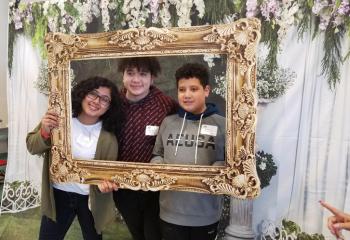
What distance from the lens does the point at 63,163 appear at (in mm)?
1441

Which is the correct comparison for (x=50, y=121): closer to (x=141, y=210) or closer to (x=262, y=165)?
(x=141, y=210)

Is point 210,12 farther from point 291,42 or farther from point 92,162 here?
point 92,162

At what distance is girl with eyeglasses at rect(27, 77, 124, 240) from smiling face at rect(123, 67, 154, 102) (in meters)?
0.07

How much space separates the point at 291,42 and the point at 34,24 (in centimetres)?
146

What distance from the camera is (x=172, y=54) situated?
1290 millimetres

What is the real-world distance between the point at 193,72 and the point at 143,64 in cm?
22

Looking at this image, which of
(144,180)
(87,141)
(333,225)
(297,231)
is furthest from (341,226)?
(87,141)

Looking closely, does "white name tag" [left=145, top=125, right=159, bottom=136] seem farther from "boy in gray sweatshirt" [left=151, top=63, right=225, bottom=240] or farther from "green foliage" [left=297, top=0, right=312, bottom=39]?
"green foliage" [left=297, top=0, right=312, bottom=39]

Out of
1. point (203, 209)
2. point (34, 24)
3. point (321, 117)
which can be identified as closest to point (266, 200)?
point (203, 209)

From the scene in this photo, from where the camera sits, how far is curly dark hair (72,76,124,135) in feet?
4.55

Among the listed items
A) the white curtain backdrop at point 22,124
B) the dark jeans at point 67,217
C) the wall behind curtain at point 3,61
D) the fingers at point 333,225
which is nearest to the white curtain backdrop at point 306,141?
the fingers at point 333,225

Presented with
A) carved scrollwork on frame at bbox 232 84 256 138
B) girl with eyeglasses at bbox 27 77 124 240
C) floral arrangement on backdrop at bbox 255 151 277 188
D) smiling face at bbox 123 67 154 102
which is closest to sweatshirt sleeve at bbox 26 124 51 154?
girl with eyeglasses at bbox 27 77 124 240

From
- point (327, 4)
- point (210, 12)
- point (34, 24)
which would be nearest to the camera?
point (327, 4)

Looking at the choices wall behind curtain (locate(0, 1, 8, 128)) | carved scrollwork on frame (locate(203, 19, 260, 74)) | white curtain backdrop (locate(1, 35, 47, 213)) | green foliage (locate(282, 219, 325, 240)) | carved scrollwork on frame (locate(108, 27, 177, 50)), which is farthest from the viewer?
wall behind curtain (locate(0, 1, 8, 128))
